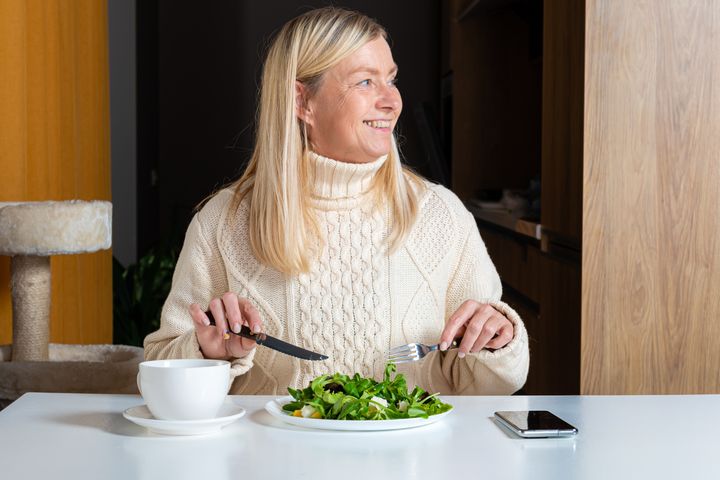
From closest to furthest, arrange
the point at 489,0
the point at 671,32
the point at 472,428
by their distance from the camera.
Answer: the point at 472,428 < the point at 671,32 < the point at 489,0

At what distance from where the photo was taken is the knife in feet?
3.90

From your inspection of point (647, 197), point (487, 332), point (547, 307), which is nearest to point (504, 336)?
point (487, 332)

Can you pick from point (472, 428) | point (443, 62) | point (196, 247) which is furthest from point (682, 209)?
point (443, 62)

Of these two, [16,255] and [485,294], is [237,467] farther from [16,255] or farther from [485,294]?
[16,255]

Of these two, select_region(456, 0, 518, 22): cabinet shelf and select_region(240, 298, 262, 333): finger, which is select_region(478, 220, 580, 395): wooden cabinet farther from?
select_region(456, 0, 518, 22): cabinet shelf

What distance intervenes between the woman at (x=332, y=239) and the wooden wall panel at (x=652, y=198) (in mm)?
602

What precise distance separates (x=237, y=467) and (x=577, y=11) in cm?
173

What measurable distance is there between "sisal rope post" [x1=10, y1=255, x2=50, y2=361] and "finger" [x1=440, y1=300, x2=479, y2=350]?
145cm

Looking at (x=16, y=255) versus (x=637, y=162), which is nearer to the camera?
(x=637, y=162)

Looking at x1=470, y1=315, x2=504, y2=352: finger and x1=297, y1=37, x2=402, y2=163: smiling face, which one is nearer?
x1=470, y1=315, x2=504, y2=352: finger

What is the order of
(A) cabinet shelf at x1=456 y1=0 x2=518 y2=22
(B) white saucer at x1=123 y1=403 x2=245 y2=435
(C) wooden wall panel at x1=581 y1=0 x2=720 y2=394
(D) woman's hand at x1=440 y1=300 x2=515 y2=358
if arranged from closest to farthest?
(B) white saucer at x1=123 y1=403 x2=245 y2=435
(D) woman's hand at x1=440 y1=300 x2=515 y2=358
(C) wooden wall panel at x1=581 y1=0 x2=720 y2=394
(A) cabinet shelf at x1=456 y1=0 x2=518 y2=22

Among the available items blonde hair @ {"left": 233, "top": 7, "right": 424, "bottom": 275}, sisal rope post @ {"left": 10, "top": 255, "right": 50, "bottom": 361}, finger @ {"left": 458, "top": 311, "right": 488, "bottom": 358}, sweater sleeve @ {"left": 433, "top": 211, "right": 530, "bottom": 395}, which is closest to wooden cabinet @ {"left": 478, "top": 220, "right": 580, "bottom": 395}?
sweater sleeve @ {"left": 433, "top": 211, "right": 530, "bottom": 395}

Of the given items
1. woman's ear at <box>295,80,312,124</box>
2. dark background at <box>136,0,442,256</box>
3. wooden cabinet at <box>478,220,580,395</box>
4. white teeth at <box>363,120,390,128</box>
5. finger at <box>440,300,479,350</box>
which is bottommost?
wooden cabinet at <box>478,220,580,395</box>

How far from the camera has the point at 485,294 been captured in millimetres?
1670
